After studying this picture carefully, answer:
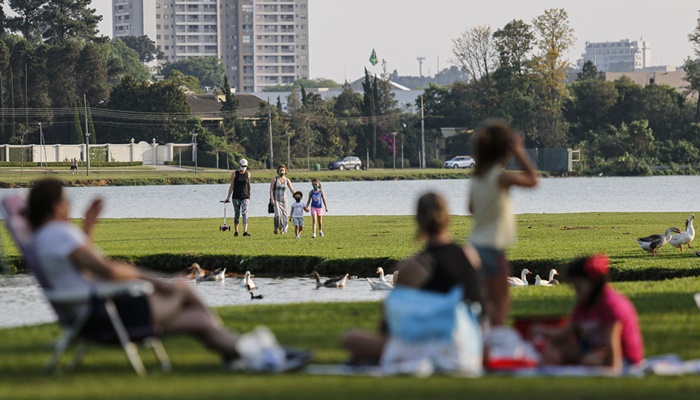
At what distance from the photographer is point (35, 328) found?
12836 mm

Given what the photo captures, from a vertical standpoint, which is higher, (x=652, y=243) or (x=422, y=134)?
(x=422, y=134)

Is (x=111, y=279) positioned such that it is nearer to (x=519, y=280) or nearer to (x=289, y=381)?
(x=289, y=381)

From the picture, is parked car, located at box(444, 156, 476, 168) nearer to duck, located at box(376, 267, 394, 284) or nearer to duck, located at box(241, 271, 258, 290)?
duck, located at box(376, 267, 394, 284)

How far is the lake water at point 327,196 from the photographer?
20.5 m

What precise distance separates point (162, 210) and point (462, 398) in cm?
5359

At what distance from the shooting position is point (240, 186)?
98.1 ft

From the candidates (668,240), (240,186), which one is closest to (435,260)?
(668,240)

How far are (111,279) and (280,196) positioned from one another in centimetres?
2129

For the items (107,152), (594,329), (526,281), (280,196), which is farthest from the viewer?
(107,152)

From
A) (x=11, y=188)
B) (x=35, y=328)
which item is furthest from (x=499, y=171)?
(x=11, y=188)

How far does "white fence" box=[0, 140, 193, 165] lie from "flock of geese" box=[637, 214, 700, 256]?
9891 centimetres

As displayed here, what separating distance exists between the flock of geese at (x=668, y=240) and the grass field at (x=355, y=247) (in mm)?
205

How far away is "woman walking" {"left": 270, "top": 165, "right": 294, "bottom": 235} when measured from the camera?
29.7m

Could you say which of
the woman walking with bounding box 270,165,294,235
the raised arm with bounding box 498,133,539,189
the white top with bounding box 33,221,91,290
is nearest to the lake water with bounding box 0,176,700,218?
the woman walking with bounding box 270,165,294,235
